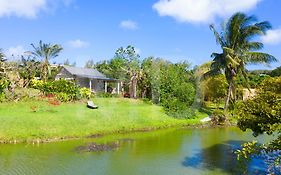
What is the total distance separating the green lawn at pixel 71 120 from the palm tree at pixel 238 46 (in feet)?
20.4

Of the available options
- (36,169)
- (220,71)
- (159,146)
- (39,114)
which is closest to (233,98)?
(220,71)

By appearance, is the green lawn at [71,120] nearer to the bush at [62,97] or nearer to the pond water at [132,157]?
the bush at [62,97]

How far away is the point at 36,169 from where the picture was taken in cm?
1612

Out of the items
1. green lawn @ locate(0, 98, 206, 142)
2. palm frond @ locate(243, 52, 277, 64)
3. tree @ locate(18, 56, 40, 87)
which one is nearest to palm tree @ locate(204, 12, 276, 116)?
palm frond @ locate(243, 52, 277, 64)

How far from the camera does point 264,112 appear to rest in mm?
13594

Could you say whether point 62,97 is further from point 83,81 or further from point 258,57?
point 258,57

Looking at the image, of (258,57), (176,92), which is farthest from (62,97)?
(258,57)

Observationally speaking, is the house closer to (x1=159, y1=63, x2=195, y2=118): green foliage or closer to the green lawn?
(x1=159, y1=63, x2=195, y2=118): green foliage

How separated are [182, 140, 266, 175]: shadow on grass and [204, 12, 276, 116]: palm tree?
52.3 feet

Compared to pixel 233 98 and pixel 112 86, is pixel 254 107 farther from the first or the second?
pixel 112 86

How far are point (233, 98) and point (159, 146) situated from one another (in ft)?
66.4

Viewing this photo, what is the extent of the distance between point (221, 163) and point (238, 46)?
21.0 meters

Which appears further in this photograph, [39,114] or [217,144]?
[39,114]

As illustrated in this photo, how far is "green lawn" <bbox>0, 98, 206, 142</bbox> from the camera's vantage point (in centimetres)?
2348
